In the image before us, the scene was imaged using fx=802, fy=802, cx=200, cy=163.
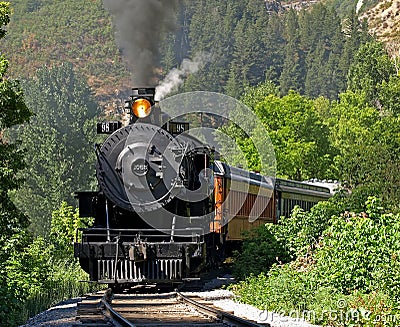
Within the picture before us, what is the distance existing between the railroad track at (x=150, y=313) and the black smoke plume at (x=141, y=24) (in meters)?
7.60

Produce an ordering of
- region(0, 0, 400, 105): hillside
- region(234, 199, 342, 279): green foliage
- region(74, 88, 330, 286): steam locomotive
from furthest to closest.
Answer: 1. region(0, 0, 400, 105): hillside
2. region(234, 199, 342, 279): green foliage
3. region(74, 88, 330, 286): steam locomotive

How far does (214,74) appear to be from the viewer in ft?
392

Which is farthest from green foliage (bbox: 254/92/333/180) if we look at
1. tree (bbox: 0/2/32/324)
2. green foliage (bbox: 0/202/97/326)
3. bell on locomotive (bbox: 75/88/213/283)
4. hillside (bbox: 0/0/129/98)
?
hillside (bbox: 0/0/129/98)

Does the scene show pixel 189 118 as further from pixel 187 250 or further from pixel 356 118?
pixel 187 250

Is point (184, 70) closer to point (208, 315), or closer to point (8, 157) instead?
point (8, 157)

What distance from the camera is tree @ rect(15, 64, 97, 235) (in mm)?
72188

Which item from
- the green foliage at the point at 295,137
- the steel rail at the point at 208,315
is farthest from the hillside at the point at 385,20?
the steel rail at the point at 208,315

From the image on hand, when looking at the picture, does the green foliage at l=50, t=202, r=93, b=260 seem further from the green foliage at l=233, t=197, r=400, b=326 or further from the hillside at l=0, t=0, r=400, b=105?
the hillside at l=0, t=0, r=400, b=105

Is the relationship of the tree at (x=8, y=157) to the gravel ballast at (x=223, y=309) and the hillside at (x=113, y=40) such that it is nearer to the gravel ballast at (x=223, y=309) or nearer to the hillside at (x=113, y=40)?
the gravel ballast at (x=223, y=309)

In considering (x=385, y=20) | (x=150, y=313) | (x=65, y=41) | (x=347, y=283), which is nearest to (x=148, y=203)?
(x=150, y=313)

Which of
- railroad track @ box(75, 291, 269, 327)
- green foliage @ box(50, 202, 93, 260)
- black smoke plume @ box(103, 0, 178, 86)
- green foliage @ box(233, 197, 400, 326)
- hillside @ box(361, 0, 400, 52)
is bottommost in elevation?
railroad track @ box(75, 291, 269, 327)

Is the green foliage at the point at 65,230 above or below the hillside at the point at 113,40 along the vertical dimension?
below

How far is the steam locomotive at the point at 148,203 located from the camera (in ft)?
58.3

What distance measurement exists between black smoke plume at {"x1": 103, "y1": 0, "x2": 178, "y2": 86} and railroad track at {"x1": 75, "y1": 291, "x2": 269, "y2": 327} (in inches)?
299
